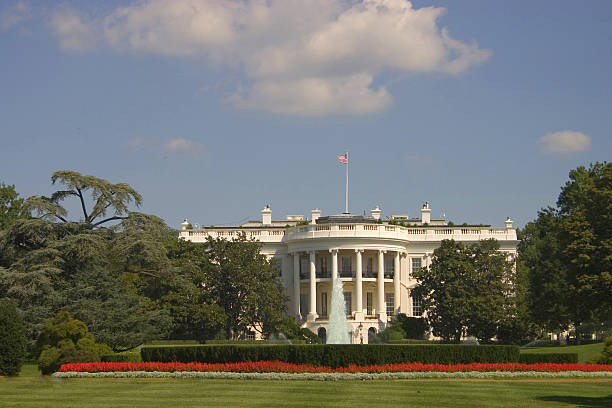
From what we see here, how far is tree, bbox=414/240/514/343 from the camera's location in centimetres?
6738

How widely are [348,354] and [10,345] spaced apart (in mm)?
13710

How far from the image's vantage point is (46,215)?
52531 mm

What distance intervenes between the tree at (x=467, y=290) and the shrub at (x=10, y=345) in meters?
36.3

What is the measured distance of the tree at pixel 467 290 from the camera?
67.4 m

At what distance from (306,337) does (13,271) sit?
28117mm

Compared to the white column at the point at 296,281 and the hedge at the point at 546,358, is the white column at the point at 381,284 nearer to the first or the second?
the white column at the point at 296,281

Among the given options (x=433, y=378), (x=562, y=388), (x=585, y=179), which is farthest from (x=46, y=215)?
(x=585, y=179)

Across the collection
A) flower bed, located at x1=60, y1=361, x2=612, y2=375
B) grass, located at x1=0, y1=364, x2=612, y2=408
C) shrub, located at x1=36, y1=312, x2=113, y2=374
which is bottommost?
grass, located at x1=0, y1=364, x2=612, y2=408

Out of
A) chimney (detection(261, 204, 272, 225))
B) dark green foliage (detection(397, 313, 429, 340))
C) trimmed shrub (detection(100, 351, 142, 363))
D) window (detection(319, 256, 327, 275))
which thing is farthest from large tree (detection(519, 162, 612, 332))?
chimney (detection(261, 204, 272, 225))

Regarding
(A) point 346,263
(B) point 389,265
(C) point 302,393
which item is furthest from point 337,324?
(C) point 302,393

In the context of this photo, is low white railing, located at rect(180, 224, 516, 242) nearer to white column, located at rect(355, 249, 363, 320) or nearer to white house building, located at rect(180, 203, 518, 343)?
white house building, located at rect(180, 203, 518, 343)

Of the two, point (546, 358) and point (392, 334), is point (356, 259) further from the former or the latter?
point (546, 358)

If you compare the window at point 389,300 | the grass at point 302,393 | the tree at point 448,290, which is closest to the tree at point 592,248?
the tree at point 448,290

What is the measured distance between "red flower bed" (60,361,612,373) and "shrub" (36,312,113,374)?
267cm
